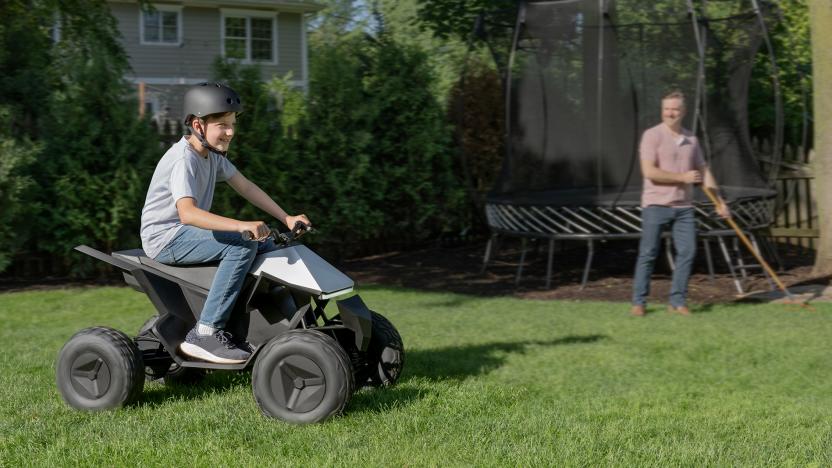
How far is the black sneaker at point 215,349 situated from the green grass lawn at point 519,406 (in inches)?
10.2

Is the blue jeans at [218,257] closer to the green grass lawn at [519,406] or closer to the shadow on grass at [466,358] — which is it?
the green grass lawn at [519,406]

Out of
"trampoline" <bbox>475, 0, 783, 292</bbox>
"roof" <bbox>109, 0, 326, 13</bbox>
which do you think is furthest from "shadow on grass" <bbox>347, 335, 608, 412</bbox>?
"roof" <bbox>109, 0, 326, 13</bbox>

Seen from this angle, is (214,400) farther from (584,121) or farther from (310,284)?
(584,121)

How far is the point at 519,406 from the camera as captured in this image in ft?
17.0

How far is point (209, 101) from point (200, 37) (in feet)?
81.6

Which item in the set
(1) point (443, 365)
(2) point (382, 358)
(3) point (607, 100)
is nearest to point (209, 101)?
(2) point (382, 358)

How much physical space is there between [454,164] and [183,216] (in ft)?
29.4

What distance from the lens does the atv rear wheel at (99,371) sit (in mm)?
5090

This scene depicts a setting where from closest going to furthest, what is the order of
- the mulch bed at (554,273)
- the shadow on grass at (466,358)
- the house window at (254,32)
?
1. the shadow on grass at (466,358)
2. the mulch bed at (554,273)
3. the house window at (254,32)

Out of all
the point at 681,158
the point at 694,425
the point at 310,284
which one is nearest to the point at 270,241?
the point at 310,284

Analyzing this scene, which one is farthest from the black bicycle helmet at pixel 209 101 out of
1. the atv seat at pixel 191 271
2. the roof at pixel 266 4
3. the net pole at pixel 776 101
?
the roof at pixel 266 4

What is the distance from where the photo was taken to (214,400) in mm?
5363

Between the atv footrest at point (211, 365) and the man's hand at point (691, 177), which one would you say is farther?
the man's hand at point (691, 177)

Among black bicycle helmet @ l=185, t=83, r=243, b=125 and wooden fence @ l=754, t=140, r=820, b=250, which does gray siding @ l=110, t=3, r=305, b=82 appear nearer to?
wooden fence @ l=754, t=140, r=820, b=250
